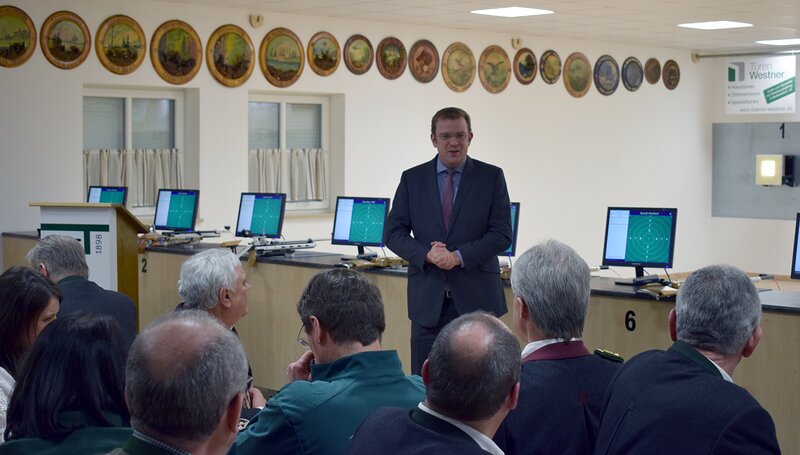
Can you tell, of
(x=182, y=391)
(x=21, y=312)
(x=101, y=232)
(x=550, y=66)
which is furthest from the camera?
(x=550, y=66)

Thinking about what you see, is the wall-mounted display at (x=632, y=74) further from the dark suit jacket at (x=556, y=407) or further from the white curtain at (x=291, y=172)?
the dark suit jacket at (x=556, y=407)

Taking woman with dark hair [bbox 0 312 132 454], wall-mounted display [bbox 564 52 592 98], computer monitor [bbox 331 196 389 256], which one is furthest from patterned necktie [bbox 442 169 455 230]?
wall-mounted display [bbox 564 52 592 98]

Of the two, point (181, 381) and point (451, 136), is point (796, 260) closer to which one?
point (451, 136)

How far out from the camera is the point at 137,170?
985 centimetres

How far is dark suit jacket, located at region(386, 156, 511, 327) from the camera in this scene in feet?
16.3

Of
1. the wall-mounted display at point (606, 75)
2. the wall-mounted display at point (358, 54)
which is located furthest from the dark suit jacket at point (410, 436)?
the wall-mounted display at point (606, 75)

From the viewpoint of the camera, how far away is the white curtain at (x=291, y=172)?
10648mm

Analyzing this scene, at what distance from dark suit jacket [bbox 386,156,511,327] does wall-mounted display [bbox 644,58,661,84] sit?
9.62m

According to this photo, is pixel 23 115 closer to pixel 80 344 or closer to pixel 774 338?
pixel 774 338

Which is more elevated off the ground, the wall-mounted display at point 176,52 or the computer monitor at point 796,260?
the wall-mounted display at point 176,52

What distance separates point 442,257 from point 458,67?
7273 millimetres

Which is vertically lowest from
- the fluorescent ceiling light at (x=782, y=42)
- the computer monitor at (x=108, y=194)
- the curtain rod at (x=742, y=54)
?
the computer monitor at (x=108, y=194)

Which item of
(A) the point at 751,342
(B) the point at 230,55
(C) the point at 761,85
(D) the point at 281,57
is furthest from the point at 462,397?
(C) the point at 761,85

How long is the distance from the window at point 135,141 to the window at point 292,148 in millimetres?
821
